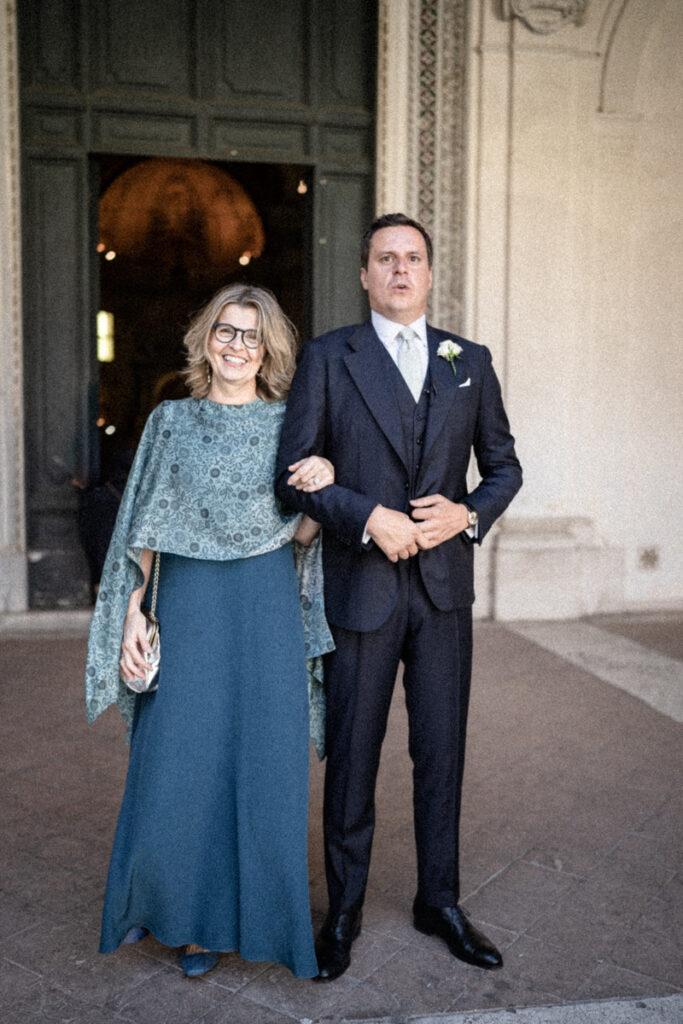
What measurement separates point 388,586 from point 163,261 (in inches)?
432

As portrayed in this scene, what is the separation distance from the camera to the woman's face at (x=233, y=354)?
2.82 m

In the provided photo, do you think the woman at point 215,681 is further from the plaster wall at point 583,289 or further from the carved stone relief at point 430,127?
the carved stone relief at point 430,127

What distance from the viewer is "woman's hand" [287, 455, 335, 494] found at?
274 centimetres

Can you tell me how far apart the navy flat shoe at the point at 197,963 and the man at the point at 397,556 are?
304mm

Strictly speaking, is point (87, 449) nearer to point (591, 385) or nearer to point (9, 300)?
point (9, 300)

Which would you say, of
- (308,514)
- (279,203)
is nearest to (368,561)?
(308,514)

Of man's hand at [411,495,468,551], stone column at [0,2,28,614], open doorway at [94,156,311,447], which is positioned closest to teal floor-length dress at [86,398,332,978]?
man's hand at [411,495,468,551]

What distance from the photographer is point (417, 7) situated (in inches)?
300

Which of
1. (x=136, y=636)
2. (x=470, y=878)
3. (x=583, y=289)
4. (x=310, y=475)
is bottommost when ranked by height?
(x=470, y=878)

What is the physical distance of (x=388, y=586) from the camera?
→ 2916mm

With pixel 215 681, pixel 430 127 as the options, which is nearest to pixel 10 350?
pixel 430 127

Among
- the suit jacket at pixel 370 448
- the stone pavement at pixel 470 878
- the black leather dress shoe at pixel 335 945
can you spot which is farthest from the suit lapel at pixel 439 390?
the stone pavement at pixel 470 878

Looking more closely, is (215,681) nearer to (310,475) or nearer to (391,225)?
(310,475)

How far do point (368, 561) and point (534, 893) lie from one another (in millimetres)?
1347
